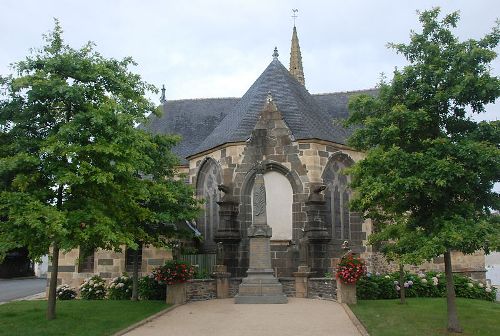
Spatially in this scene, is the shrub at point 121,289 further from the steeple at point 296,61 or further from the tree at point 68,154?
the steeple at point 296,61

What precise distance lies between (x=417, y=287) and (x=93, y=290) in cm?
1192

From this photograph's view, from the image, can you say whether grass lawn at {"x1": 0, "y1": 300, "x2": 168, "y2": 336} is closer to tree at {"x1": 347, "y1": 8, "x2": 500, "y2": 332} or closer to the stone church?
the stone church

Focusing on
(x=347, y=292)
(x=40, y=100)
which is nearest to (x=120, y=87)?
(x=40, y=100)

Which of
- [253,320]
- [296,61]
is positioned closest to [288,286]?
[253,320]

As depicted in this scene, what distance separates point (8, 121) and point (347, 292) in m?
10.2

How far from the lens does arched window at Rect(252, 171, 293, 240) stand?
62.0 ft

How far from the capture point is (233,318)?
1277 centimetres

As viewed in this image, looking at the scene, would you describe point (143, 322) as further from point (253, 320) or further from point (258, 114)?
point (258, 114)

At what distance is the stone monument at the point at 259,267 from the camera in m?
15.8

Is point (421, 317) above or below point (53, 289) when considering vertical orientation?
below

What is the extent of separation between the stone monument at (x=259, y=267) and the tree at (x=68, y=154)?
4.68 m

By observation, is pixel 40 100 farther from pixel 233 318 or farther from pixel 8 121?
pixel 233 318

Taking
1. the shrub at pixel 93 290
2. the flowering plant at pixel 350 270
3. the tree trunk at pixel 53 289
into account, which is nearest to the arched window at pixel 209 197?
the shrub at pixel 93 290

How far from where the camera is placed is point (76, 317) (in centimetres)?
1286
